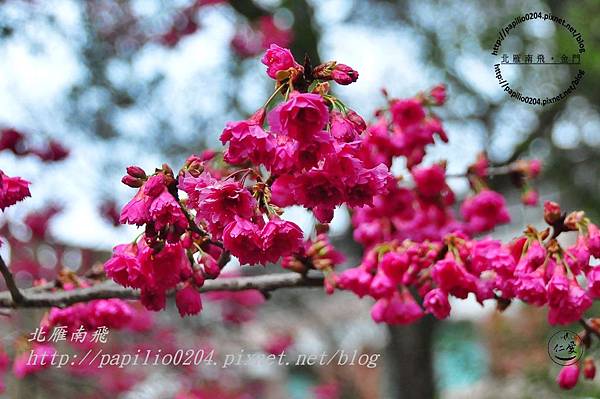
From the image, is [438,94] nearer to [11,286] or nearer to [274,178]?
[274,178]

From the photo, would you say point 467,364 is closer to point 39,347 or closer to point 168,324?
point 168,324

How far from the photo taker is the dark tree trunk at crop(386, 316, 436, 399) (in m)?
3.51

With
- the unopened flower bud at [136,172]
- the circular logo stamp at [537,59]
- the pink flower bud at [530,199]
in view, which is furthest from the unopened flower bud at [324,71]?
the circular logo stamp at [537,59]

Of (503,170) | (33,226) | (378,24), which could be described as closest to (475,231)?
(503,170)

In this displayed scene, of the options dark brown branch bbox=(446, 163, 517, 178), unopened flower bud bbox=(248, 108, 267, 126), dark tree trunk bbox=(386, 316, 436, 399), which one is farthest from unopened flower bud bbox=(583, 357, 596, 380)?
dark tree trunk bbox=(386, 316, 436, 399)

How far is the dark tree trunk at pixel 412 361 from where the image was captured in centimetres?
351

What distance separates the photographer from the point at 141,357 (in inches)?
160

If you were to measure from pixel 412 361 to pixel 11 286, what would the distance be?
101 inches

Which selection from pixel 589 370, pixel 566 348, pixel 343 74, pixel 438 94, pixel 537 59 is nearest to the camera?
pixel 343 74

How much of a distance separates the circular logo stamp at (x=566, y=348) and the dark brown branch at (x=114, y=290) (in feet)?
2.20

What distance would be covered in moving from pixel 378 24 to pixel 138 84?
5.24ft

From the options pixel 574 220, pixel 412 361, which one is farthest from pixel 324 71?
pixel 412 361

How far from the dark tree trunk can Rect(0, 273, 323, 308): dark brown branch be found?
2.10 meters

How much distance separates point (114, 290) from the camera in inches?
58.1
